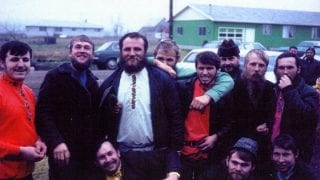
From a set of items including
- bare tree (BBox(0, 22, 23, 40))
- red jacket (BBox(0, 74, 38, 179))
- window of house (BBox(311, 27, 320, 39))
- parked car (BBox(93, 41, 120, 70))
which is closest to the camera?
red jacket (BBox(0, 74, 38, 179))

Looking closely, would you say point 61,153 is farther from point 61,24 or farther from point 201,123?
point 61,24

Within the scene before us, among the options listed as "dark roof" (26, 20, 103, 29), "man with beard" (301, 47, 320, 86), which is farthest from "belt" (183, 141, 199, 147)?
"dark roof" (26, 20, 103, 29)

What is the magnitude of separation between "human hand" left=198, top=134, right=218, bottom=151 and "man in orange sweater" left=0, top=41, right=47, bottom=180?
1.46 meters

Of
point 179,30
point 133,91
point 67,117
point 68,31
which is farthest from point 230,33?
point 68,31

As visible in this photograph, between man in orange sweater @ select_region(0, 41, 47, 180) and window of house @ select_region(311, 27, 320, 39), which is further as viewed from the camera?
window of house @ select_region(311, 27, 320, 39)

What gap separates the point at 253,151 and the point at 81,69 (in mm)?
1827

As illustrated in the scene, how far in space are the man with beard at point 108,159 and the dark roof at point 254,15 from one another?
35193mm

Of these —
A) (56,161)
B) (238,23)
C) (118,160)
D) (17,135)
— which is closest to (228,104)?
(118,160)

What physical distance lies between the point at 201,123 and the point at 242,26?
3724 centimetres

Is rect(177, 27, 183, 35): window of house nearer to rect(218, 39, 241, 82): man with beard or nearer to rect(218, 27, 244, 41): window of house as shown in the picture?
rect(218, 27, 244, 41): window of house

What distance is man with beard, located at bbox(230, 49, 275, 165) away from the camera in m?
3.91

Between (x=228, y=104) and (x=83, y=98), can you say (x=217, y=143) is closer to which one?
(x=228, y=104)

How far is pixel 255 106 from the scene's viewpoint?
3920mm

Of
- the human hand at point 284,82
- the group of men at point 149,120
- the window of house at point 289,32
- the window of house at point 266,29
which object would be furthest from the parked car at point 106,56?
the window of house at point 289,32
